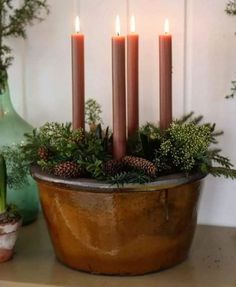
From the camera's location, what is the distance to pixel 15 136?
0.92 meters

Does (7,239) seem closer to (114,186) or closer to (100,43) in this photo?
(114,186)

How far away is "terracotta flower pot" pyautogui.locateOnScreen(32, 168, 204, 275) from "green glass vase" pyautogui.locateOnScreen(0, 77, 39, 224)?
179 millimetres

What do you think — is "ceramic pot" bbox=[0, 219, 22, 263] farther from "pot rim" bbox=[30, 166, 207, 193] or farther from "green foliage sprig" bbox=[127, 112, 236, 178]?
"green foliage sprig" bbox=[127, 112, 236, 178]

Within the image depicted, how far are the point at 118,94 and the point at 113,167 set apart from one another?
104 millimetres

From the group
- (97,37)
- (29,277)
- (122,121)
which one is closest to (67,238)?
(29,277)

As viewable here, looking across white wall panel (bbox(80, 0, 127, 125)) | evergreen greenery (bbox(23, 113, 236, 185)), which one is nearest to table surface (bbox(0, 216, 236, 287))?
evergreen greenery (bbox(23, 113, 236, 185))

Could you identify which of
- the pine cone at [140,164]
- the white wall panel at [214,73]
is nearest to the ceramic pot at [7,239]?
the pine cone at [140,164]

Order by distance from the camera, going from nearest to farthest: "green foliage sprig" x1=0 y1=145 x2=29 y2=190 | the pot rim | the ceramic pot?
the pot rim → the ceramic pot → "green foliage sprig" x1=0 y1=145 x2=29 y2=190

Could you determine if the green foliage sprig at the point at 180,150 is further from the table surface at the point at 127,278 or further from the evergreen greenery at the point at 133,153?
the table surface at the point at 127,278

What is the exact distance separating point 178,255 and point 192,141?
0.16m

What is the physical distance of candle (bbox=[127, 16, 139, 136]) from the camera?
826 mm

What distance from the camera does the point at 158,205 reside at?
700 millimetres

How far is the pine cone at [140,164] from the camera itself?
0.69 metres

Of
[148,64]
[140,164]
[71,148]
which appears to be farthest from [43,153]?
[148,64]
